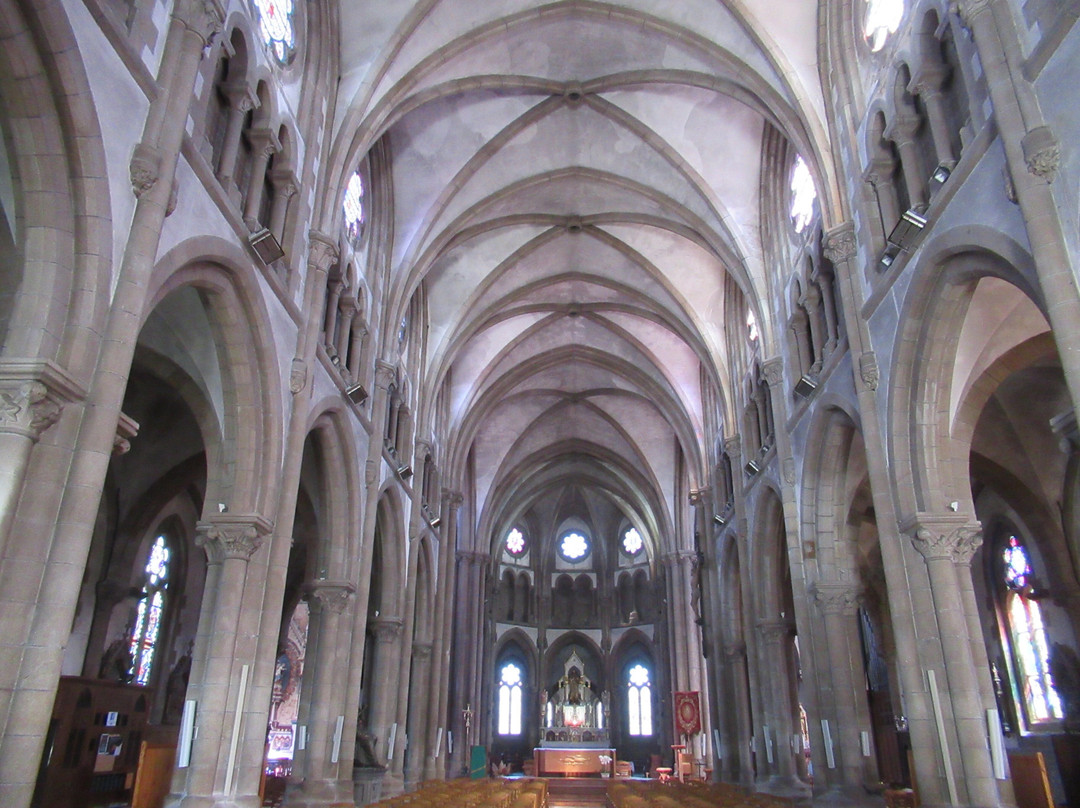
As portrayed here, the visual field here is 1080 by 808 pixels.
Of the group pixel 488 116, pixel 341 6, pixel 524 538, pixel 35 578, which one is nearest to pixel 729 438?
pixel 488 116

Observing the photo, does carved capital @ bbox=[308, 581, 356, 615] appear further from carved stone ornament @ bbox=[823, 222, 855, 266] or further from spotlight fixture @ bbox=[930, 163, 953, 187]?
spotlight fixture @ bbox=[930, 163, 953, 187]

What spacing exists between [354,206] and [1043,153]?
44.8ft

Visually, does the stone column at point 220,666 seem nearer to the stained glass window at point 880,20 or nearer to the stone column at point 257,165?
the stone column at point 257,165

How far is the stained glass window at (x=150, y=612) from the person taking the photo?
19.5 meters

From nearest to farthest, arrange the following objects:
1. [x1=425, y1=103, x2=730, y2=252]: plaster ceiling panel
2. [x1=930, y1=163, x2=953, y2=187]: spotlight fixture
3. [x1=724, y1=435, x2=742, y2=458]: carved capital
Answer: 1. [x1=930, y1=163, x2=953, y2=187]: spotlight fixture
2. [x1=425, y1=103, x2=730, y2=252]: plaster ceiling panel
3. [x1=724, y1=435, x2=742, y2=458]: carved capital

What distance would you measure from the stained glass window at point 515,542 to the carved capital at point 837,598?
102 feet

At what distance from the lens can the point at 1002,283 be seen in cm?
1125

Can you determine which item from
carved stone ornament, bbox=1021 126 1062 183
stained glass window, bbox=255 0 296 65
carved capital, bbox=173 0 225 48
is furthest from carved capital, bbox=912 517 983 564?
stained glass window, bbox=255 0 296 65

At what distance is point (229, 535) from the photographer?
36.6 feet

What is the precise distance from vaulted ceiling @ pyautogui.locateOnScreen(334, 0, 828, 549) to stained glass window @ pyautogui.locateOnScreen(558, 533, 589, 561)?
16396 millimetres

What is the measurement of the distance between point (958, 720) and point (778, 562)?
10.8 metres

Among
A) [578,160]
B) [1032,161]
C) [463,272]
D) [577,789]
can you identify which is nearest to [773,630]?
[578,160]

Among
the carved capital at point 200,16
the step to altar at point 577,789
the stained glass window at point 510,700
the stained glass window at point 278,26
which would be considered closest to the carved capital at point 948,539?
the carved capital at point 200,16

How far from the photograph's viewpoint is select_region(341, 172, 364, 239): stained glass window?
57.2 ft
